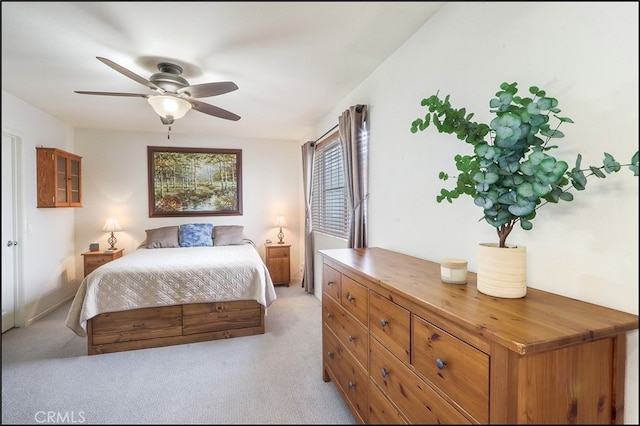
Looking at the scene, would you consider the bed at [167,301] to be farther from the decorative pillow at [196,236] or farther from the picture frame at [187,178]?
the picture frame at [187,178]

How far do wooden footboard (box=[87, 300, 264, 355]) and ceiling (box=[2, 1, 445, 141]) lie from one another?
1.77 m

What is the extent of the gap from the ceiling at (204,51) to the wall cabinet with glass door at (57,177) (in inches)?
9.3

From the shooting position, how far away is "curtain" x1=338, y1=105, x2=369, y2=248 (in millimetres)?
2611

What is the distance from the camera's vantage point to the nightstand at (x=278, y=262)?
4.50 metres

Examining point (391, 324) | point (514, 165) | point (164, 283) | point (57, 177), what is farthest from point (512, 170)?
point (164, 283)

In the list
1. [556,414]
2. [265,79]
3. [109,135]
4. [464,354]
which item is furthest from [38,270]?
[556,414]

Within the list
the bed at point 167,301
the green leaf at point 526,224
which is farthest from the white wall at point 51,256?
the green leaf at point 526,224

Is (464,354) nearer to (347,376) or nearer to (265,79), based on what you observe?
(347,376)

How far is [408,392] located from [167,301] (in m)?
2.40

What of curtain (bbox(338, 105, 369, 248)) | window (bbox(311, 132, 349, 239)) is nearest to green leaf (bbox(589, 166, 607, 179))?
curtain (bbox(338, 105, 369, 248))

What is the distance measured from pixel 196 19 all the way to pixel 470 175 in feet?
3.11

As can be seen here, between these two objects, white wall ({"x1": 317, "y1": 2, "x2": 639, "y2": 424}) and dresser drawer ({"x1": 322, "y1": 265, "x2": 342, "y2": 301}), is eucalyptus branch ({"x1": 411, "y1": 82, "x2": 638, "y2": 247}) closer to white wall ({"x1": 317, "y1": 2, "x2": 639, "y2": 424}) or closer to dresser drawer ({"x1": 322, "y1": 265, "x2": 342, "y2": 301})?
white wall ({"x1": 317, "y1": 2, "x2": 639, "y2": 424})

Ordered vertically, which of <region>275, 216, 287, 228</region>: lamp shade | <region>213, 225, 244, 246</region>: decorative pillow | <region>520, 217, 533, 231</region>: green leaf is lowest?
<region>213, 225, 244, 246</region>: decorative pillow

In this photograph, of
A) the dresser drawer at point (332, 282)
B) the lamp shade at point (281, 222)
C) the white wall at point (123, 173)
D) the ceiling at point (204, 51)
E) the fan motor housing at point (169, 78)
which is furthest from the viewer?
the lamp shade at point (281, 222)
